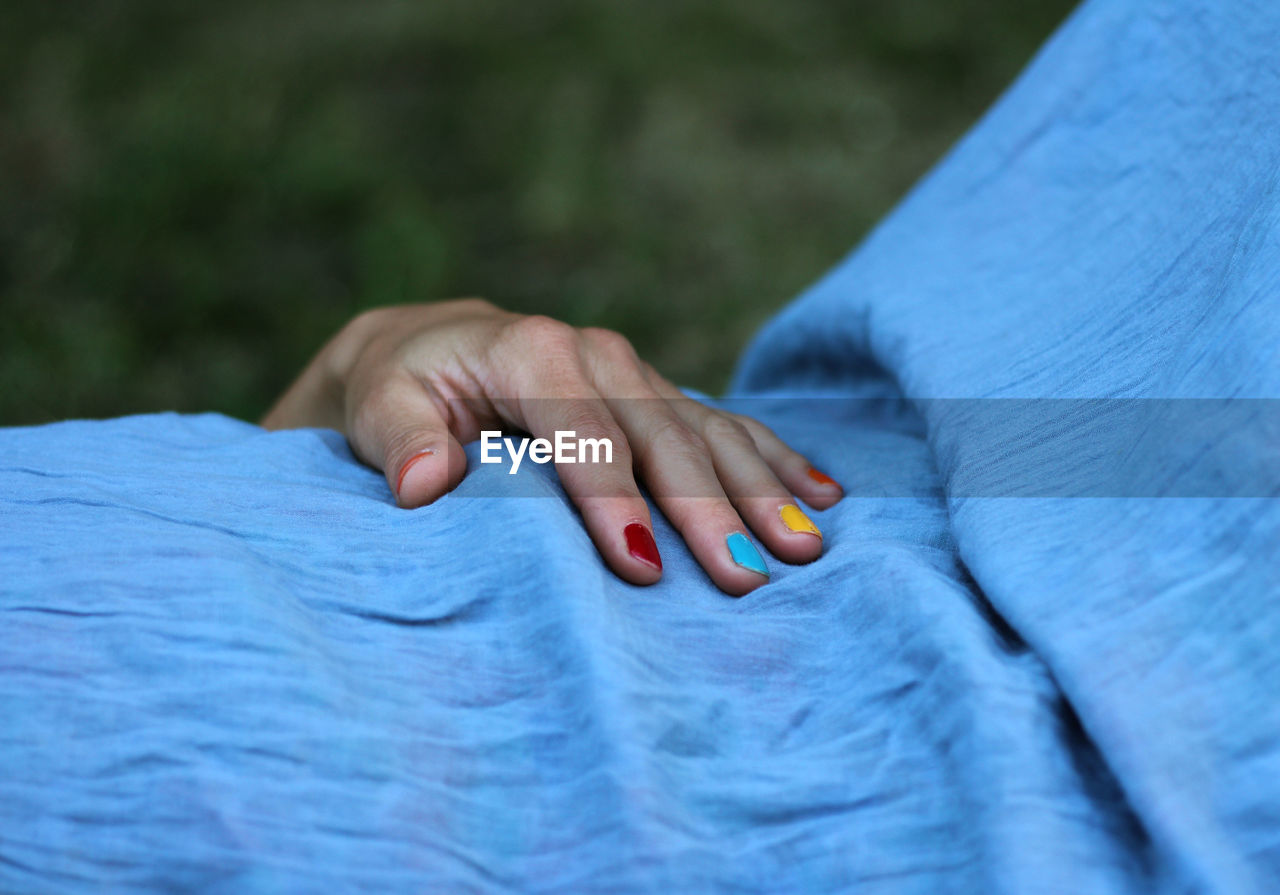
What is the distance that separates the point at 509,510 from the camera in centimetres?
70

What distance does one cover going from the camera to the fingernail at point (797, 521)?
2.66ft

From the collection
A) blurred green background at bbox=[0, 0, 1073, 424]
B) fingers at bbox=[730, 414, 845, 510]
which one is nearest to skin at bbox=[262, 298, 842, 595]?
fingers at bbox=[730, 414, 845, 510]

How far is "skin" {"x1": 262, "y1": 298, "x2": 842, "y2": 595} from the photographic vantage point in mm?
796

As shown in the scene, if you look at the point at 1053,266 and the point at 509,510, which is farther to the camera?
the point at 1053,266

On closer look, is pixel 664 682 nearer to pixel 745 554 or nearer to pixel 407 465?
pixel 745 554

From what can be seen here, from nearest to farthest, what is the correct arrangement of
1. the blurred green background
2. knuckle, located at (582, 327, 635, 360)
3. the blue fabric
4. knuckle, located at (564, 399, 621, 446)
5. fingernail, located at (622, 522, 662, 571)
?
the blue fabric < fingernail, located at (622, 522, 662, 571) < knuckle, located at (564, 399, 621, 446) < knuckle, located at (582, 327, 635, 360) < the blurred green background

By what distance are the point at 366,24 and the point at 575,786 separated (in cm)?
403

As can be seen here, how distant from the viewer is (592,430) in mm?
863

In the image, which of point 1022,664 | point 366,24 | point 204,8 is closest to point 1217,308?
point 1022,664

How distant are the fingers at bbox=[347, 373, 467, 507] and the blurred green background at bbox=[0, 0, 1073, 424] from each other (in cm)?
142

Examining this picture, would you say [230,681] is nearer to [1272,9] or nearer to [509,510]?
[509,510]

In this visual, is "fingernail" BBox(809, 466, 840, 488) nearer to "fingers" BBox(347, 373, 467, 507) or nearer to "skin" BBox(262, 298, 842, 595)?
"skin" BBox(262, 298, 842, 595)

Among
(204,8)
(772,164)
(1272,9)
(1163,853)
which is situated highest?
(1272,9)

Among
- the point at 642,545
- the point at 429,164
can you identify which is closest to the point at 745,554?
the point at 642,545
